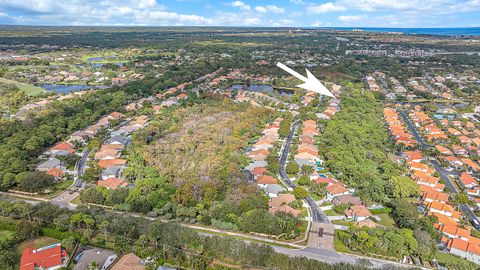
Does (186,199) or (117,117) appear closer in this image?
(186,199)

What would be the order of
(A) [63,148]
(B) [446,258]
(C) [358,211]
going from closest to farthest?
(B) [446,258] < (C) [358,211] < (A) [63,148]

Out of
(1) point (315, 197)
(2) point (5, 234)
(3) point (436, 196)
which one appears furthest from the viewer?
(1) point (315, 197)

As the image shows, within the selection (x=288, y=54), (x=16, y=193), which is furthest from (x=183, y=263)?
(x=288, y=54)

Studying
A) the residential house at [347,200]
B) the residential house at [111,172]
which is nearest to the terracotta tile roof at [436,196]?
the residential house at [347,200]

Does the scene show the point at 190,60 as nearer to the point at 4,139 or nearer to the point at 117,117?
the point at 117,117

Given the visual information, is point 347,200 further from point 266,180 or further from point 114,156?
point 114,156

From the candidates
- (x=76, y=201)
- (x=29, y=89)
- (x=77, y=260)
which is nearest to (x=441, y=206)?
(x=77, y=260)
